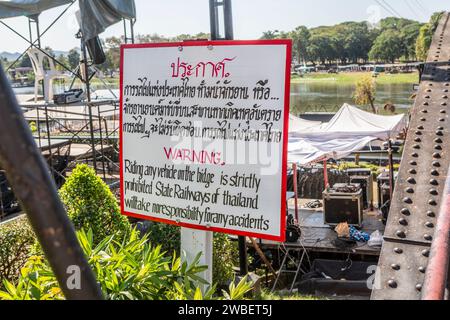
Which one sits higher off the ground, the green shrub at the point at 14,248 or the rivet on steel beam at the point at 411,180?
the rivet on steel beam at the point at 411,180

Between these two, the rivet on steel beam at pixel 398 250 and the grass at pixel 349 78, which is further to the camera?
the grass at pixel 349 78

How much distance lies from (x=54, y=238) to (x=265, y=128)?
2.08m

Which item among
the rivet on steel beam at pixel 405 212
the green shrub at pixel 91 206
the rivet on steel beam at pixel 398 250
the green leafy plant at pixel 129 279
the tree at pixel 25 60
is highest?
the tree at pixel 25 60

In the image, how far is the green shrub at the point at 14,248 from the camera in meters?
5.85

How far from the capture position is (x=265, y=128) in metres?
2.88

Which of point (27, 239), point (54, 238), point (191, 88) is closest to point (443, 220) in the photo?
point (54, 238)

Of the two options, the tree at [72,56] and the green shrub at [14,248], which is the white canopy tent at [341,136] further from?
the tree at [72,56]

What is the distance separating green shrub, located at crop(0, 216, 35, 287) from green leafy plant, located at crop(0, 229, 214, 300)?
115 inches

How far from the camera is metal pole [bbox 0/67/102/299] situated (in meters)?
0.86

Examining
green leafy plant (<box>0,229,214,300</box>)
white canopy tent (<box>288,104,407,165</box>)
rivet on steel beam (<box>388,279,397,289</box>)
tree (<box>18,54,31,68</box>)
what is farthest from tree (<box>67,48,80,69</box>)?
rivet on steel beam (<box>388,279,397,289</box>)

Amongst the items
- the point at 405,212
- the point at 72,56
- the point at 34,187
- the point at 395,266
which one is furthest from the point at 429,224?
the point at 72,56

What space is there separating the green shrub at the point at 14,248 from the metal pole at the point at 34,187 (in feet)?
17.3

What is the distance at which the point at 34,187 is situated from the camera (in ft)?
2.88

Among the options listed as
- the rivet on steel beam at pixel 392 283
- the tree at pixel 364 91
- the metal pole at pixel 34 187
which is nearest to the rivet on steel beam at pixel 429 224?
the rivet on steel beam at pixel 392 283
